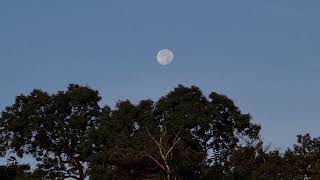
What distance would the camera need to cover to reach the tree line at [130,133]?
50.7m

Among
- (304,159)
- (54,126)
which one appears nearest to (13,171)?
(54,126)

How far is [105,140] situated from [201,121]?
7172mm

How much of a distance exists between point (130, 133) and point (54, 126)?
6211 millimetres

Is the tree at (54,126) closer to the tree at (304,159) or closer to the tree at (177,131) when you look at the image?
the tree at (177,131)

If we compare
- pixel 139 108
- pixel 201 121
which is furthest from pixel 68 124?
pixel 201 121

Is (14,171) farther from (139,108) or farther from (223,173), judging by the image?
(223,173)

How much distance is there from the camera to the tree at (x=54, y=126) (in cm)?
5350

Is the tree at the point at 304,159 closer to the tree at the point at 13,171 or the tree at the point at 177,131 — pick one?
the tree at the point at 177,131

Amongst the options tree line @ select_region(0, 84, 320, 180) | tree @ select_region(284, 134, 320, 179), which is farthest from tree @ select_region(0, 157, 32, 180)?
tree @ select_region(284, 134, 320, 179)

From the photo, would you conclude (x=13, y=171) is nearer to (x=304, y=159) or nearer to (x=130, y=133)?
(x=130, y=133)

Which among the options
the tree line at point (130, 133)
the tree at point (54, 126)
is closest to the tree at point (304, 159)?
the tree line at point (130, 133)

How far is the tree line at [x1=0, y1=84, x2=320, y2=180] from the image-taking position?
50.7m

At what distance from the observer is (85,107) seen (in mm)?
55781

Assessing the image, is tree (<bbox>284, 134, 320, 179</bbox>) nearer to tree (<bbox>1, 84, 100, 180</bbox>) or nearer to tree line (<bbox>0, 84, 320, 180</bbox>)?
tree line (<bbox>0, 84, 320, 180</bbox>)
